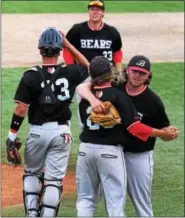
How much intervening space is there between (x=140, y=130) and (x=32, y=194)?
4.60ft

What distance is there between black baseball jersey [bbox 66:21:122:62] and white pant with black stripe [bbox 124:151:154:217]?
2.67 metres

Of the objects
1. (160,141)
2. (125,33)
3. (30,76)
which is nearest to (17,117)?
(30,76)

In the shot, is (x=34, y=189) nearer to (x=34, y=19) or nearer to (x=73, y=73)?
(x=73, y=73)

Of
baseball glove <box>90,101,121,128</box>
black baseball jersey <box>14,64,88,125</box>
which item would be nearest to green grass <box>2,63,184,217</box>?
black baseball jersey <box>14,64,88,125</box>

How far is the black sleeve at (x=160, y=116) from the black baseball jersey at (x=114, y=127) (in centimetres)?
29

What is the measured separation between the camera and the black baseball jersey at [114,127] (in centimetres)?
591

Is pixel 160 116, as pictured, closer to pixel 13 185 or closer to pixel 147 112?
pixel 147 112

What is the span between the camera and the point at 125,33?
62.6 ft

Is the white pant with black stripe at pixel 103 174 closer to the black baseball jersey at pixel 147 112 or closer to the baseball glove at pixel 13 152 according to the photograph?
the black baseball jersey at pixel 147 112

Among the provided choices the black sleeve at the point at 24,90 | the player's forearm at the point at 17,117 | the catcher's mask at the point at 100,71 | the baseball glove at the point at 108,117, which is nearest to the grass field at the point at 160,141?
the player's forearm at the point at 17,117

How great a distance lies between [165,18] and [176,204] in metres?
13.6

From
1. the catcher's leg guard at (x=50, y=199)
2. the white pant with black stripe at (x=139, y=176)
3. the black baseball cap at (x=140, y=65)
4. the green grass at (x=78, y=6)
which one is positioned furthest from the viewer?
the green grass at (x=78, y=6)

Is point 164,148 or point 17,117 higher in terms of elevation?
point 17,117

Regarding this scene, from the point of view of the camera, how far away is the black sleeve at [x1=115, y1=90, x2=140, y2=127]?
5.91m
